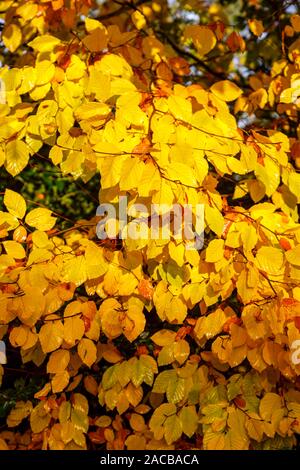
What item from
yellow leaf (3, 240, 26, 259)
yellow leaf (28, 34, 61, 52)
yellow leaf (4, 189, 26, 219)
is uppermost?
yellow leaf (28, 34, 61, 52)

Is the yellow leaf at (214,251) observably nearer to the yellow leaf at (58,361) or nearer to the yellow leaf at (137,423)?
the yellow leaf at (58,361)

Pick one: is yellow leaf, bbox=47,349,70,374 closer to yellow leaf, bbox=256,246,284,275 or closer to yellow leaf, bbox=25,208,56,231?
yellow leaf, bbox=25,208,56,231

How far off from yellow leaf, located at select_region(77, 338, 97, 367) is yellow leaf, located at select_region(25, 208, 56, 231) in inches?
20.6

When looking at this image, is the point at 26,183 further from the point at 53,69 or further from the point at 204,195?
the point at 204,195

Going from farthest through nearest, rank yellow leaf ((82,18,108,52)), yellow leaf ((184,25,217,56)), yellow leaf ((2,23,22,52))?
yellow leaf ((2,23,22,52)) → yellow leaf ((184,25,217,56)) → yellow leaf ((82,18,108,52))

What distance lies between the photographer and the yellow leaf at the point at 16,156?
2.46 metres

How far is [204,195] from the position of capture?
92.8 inches

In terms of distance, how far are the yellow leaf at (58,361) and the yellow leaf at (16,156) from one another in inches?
32.3

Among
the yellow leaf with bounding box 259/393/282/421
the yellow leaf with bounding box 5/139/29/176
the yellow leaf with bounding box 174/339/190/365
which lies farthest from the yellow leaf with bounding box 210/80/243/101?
the yellow leaf with bounding box 259/393/282/421

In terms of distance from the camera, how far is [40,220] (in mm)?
2420

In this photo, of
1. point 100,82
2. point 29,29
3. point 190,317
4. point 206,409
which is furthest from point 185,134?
point 29,29

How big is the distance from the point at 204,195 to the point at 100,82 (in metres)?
0.66

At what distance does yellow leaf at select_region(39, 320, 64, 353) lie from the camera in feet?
7.72

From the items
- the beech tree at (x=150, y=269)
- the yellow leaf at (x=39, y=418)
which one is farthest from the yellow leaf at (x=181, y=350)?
the yellow leaf at (x=39, y=418)
